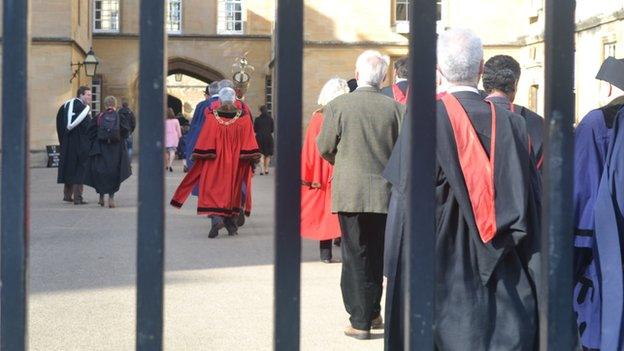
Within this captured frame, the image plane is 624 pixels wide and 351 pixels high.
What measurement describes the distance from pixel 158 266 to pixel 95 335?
506cm

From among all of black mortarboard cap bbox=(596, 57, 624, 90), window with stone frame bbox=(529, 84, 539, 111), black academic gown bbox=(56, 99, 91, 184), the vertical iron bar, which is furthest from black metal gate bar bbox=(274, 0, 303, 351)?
window with stone frame bbox=(529, 84, 539, 111)

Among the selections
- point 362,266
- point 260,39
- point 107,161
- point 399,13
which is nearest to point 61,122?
point 107,161

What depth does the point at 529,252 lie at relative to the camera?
353 centimetres

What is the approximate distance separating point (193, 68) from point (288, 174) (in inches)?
1896

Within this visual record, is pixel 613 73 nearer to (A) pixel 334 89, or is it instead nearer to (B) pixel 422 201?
(B) pixel 422 201

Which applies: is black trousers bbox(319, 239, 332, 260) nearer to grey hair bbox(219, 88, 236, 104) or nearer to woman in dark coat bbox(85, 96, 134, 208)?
grey hair bbox(219, 88, 236, 104)

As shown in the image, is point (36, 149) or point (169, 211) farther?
point (36, 149)

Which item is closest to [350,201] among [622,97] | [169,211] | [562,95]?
[622,97]

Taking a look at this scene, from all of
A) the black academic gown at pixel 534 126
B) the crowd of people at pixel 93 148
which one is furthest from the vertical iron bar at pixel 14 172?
the crowd of people at pixel 93 148

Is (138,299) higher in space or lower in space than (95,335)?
higher

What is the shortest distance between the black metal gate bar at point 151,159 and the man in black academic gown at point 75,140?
15559mm

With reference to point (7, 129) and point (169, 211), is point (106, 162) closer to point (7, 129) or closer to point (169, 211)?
point (169, 211)

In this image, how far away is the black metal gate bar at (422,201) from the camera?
1.51 meters

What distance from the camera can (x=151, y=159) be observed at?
1.46 m
